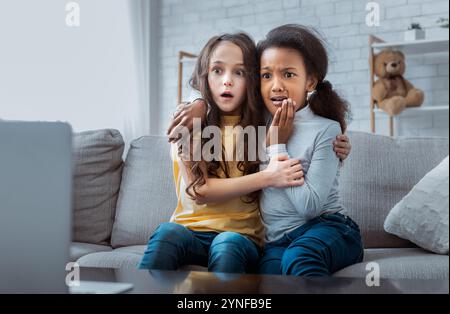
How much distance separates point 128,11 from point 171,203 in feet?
6.53

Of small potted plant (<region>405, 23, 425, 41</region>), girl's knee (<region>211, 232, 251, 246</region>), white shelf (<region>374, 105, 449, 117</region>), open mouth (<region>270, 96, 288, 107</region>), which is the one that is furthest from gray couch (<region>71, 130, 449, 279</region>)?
small potted plant (<region>405, 23, 425, 41</region>)

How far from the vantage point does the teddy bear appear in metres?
3.04

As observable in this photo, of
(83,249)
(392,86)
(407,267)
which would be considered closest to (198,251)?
(407,267)

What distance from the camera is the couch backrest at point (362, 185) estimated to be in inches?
64.9

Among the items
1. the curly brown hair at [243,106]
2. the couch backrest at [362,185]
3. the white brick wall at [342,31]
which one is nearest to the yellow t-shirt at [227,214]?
the curly brown hair at [243,106]

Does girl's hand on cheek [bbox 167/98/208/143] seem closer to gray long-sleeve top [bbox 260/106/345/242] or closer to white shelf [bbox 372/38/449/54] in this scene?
gray long-sleeve top [bbox 260/106/345/242]

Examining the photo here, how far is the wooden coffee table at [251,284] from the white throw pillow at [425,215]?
24.9 inches

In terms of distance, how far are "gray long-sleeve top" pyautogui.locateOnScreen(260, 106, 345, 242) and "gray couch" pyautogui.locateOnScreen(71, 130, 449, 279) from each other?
187 mm

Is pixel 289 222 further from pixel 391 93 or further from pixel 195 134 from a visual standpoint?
pixel 391 93

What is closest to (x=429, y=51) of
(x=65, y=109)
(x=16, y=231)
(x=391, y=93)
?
(x=391, y=93)

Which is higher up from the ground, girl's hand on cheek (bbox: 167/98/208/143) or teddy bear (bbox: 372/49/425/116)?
teddy bear (bbox: 372/49/425/116)

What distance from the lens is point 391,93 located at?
310cm

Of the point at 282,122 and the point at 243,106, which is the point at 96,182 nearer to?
the point at 243,106

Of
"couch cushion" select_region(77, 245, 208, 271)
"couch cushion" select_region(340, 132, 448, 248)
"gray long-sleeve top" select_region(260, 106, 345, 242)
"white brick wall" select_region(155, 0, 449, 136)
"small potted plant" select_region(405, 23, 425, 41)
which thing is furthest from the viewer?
"white brick wall" select_region(155, 0, 449, 136)
